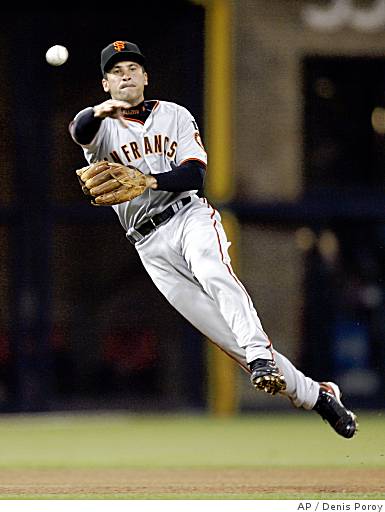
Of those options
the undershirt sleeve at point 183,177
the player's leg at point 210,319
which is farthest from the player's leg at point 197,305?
the undershirt sleeve at point 183,177

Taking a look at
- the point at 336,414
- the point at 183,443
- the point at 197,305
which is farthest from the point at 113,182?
the point at 183,443

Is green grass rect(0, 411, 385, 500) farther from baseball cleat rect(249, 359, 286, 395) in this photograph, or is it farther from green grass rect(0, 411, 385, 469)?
baseball cleat rect(249, 359, 286, 395)

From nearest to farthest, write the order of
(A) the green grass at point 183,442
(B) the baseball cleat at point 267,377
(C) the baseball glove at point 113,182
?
(B) the baseball cleat at point 267,377 < (C) the baseball glove at point 113,182 < (A) the green grass at point 183,442

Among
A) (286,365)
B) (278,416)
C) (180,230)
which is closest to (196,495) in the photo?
(286,365)

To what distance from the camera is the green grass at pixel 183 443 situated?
22.9 ft

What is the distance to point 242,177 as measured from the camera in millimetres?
10133

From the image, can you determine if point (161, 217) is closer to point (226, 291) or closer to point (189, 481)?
point (226, 291)

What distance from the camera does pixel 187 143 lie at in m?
5.58

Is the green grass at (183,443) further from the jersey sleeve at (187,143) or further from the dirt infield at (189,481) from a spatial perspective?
the jersey sleeve at (187,143)

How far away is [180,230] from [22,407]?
463cm

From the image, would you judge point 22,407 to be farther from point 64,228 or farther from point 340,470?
point 340,470

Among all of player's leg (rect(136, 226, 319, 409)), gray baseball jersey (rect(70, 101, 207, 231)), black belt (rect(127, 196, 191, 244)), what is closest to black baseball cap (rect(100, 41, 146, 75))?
gray baseball jersey (rect(70, 101, 207, 231))

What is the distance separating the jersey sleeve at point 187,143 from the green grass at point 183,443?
4.74 feet

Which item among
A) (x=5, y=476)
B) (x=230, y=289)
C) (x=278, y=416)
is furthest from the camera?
(x=278, y=416)
